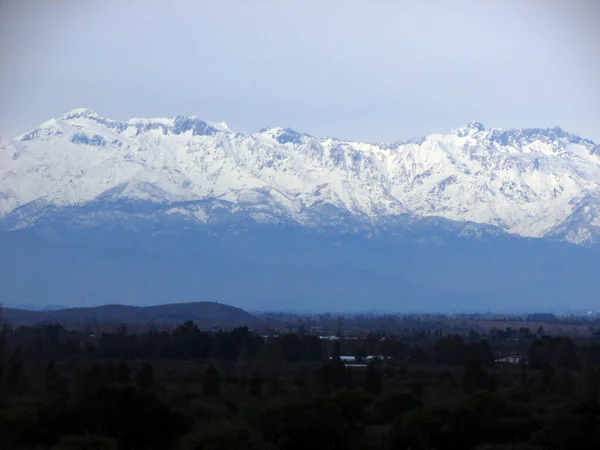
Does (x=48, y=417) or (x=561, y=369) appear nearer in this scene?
(x=48, y=417)

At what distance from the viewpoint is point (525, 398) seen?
77.7m

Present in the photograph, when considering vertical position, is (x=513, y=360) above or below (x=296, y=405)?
above

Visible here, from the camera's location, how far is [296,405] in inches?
2530

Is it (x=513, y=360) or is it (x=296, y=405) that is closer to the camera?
(x=296, y=405)

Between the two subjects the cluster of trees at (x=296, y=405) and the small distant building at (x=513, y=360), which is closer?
the cluster of trees at (x=296, y=405)

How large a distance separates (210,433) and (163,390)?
22.0 m

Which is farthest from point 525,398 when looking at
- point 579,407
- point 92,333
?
point 92,333

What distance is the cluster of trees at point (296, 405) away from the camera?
61.2 metres

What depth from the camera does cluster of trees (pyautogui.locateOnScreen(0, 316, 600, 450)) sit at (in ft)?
201

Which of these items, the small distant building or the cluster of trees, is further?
the small distant building

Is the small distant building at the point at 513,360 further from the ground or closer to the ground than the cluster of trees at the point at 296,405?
further from the ground

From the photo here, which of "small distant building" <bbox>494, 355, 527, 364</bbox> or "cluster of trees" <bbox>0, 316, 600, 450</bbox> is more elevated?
"small distant building" <bbox>494, 355, 527, 364</bbox>

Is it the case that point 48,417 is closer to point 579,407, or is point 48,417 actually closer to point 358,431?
point 358,431

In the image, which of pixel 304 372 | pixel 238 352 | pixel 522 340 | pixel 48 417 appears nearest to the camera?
pixel 48 417
